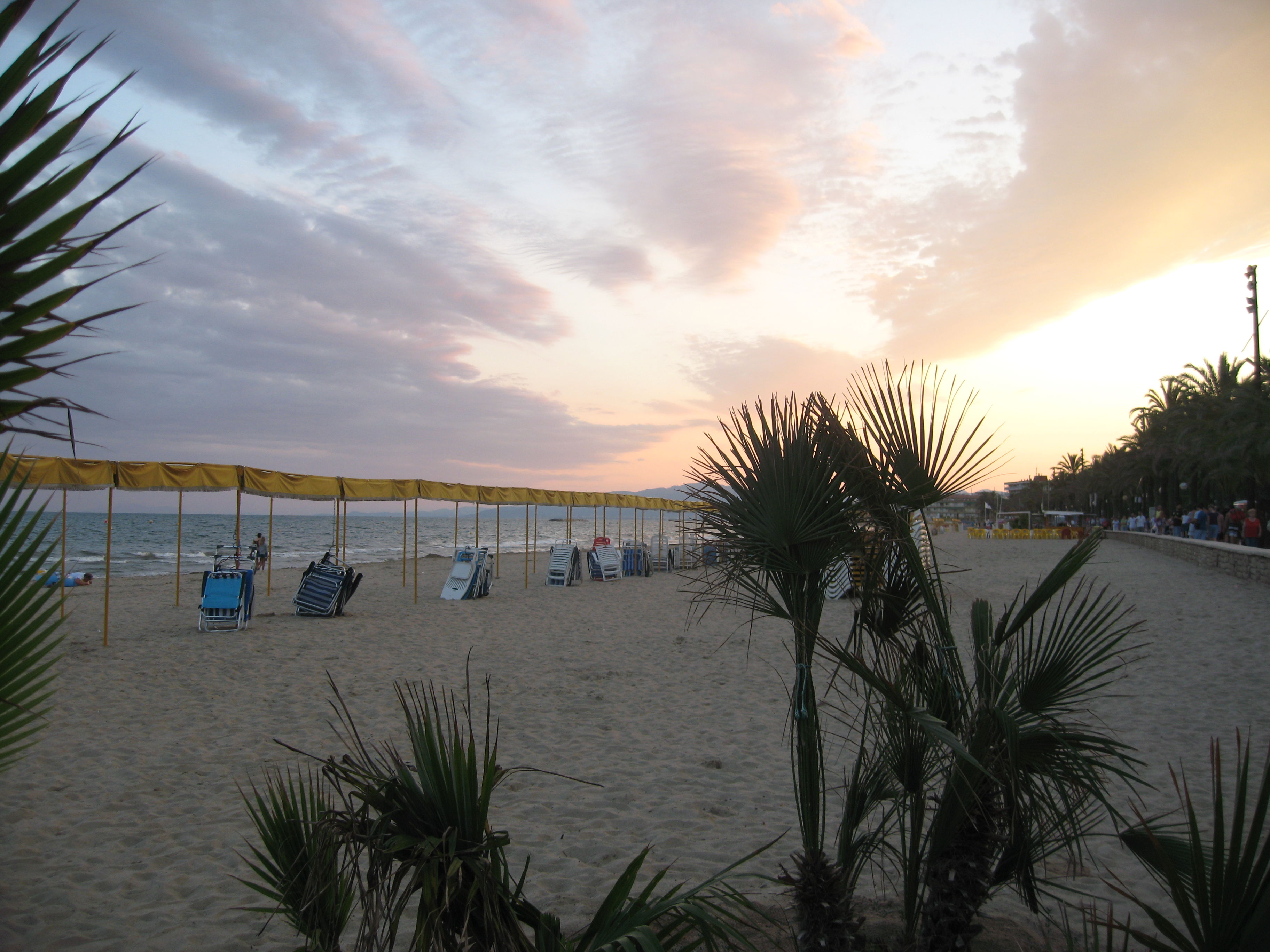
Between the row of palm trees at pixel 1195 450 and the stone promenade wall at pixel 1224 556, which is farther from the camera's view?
the row of palm trees at pixel 1195 450

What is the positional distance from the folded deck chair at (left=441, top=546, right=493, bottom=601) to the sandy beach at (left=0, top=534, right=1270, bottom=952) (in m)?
2.67

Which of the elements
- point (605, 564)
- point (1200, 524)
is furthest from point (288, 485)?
point (1200, 524)

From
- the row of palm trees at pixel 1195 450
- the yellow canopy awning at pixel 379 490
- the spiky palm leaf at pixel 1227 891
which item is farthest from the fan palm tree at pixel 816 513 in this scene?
the row of palm trees at pixel 1195 450

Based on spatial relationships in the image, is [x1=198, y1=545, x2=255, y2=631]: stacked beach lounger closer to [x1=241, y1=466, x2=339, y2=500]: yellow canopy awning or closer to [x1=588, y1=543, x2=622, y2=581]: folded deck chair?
[x1=241, y1=466, x2=339, y2=500]: yellow canopy awning

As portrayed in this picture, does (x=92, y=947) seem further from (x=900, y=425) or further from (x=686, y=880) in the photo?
(x=900, y=425)

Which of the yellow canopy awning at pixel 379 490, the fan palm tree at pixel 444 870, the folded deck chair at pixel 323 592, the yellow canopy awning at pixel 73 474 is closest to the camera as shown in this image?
the fan palm tree at pixel 444 870

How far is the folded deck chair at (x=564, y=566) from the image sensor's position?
61.1ft

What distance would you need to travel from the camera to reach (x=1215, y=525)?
28562 millimetres

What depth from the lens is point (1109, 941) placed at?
1424 mm

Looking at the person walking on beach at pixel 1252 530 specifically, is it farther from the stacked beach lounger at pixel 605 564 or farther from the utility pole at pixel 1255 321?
the stacked beach lounger at pixel 605 564

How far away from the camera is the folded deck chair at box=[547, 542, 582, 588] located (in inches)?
733

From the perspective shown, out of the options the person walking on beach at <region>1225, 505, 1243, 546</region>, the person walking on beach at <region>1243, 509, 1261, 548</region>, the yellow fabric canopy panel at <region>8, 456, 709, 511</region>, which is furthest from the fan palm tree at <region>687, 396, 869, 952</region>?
the person walking on beach at <region>1225, 505, 1243, 546</region>

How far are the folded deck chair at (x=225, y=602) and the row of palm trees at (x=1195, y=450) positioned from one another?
24.6 m

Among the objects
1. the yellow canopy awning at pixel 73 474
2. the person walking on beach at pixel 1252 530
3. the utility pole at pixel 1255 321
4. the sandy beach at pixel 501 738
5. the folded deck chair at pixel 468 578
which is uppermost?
the utility pole at pixel 1255 321
